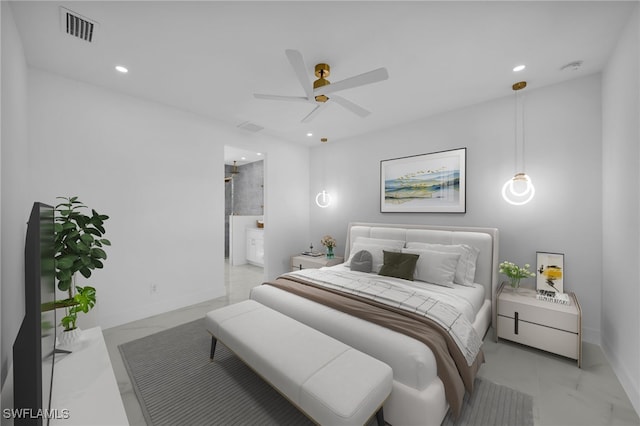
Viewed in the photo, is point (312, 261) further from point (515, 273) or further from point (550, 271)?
point (550, 271)

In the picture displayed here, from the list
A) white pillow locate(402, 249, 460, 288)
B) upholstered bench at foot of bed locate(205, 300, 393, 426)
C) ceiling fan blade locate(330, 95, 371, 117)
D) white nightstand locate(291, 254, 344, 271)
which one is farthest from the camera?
white nightstand locate(291, 254, 344, 271)

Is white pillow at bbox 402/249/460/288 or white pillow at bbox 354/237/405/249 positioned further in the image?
white pillow at bbox 354/237/405/249

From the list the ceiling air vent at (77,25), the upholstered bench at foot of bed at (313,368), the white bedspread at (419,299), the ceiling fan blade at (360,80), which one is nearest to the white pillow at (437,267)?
the white bedspread at (419,299)

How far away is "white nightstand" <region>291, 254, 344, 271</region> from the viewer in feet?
14.3

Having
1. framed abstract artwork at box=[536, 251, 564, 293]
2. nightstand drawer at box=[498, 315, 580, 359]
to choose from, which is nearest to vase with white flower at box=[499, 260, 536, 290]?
framed abstract artwork at box=[536, 251, 564, 293]

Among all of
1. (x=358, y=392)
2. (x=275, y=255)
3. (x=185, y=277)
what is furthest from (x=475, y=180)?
(x=185, y=277)

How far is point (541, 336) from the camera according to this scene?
96.0 inches

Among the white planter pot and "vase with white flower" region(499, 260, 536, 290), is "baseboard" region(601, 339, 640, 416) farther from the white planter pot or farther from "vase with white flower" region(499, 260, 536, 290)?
the white planter pot

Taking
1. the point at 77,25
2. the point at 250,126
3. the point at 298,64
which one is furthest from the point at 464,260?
the point at 77,25

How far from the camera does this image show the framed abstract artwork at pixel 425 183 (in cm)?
351

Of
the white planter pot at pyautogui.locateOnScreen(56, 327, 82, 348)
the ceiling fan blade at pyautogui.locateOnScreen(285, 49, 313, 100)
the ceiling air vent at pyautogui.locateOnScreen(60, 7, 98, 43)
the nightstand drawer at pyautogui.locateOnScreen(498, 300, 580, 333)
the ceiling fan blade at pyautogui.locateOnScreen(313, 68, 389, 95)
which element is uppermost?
the ceiling air vent at pyautogui.locateOnScreen(60, 7, 98, 43)

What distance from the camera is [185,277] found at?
3.68 meters

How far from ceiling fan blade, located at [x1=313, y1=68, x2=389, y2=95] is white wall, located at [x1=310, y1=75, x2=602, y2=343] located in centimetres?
191

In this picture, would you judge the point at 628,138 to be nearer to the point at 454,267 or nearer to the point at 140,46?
the point at 454,267
